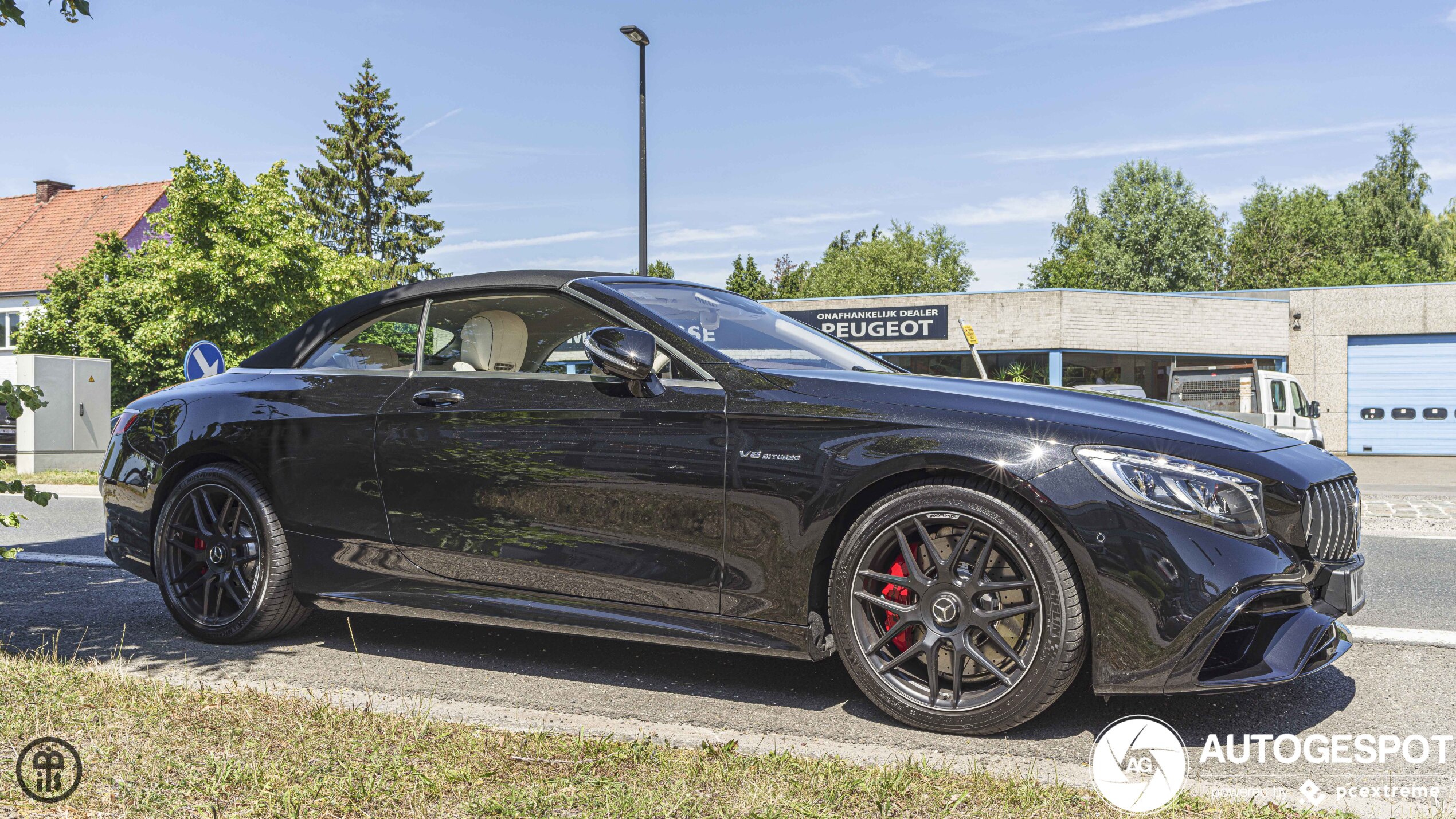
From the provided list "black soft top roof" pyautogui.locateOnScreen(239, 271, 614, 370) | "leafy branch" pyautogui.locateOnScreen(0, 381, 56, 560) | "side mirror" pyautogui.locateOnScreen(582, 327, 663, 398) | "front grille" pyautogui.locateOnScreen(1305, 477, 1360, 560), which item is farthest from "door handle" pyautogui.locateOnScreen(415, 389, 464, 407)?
"front grille" pyautogui.locateOnScreen(1305, 477, 1360, 560)

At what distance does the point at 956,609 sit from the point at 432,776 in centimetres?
151

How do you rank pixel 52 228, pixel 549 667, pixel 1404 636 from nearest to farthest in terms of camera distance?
pixel 549 667 → pixel 1404 636 → pixel 52 228

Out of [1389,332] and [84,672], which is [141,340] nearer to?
[84,672]

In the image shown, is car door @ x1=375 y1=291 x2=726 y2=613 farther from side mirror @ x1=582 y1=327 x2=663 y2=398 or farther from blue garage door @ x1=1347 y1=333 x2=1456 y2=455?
blue garage door @ x1=1347 y1=333 x2=1456 y2=455

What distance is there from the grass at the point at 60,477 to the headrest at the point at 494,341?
38.5ft

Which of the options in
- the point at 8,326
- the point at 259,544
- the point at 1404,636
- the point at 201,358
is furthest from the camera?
the point at 8,326

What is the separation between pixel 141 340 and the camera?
26.4 metres

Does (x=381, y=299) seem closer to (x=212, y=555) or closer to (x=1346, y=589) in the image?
(x=212, y=555)

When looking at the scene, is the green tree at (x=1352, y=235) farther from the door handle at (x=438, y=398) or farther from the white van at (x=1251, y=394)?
the door handle at (x=438, y=398)

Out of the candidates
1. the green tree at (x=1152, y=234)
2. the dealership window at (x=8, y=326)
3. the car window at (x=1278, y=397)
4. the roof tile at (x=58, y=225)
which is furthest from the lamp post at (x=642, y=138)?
the green tree at (x=1152, y=234)

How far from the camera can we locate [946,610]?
3096 millimetres

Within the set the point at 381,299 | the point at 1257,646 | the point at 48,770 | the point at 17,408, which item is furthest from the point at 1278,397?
the point at 48,770

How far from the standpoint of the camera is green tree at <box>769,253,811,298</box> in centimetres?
7525

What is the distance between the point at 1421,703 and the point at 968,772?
185 centimetres
